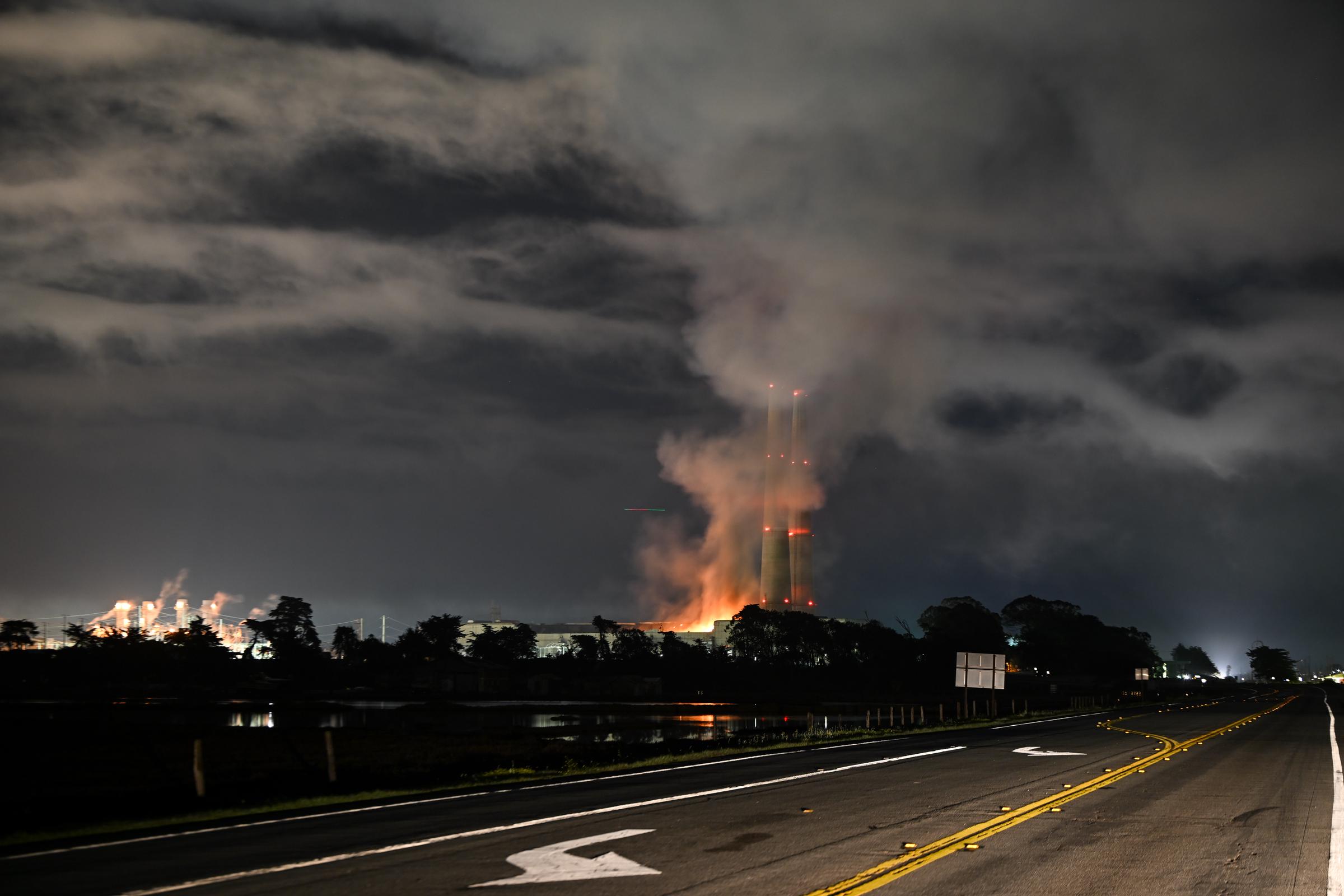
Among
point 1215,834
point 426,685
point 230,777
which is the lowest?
point 426,685

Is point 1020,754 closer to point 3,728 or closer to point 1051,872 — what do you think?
point 1051,872

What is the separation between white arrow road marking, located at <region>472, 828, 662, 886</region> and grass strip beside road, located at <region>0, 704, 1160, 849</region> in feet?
23.0

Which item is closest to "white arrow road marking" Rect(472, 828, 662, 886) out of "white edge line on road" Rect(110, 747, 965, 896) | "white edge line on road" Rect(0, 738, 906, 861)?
"white edge line on road" Rect(110, 747, 965, 896)

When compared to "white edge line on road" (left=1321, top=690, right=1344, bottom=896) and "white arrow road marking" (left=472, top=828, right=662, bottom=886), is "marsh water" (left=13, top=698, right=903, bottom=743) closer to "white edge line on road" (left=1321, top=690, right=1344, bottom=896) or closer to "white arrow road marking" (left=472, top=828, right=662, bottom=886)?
"white edge line on road" (left=1321, top=690, right=1344, bottom=896)

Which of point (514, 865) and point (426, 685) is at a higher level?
point (514, 865)

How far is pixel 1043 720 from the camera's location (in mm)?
68938

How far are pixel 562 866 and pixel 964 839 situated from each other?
6944 mm

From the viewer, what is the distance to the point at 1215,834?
761 inches

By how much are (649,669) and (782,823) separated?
18244 centimetres

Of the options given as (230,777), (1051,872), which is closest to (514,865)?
(1051,872)

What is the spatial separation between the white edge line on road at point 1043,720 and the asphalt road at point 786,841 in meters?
29.1

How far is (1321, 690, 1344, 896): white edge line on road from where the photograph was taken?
48.6 ft

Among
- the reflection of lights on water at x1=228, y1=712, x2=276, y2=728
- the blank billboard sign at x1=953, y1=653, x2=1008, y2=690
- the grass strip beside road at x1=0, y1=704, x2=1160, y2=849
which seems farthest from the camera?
the reflection of lights on water at x1=228, y1=712, x2=276, y2=728

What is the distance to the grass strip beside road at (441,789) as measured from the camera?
1867 cm
